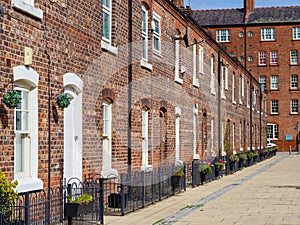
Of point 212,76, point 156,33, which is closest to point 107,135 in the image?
point 156,33

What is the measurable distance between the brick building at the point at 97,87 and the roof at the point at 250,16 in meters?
48.3

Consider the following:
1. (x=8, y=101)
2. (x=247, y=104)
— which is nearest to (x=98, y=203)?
(x=8, y=101)

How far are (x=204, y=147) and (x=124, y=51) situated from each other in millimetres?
12893

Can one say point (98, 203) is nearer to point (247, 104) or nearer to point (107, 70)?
point (107, 70)

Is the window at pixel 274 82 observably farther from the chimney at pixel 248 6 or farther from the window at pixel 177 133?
the window at pixel 177 133

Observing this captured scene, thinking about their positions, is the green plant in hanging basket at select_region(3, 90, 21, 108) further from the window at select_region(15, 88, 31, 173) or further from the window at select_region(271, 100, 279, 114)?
the window at select_region(271, 100, 279, 114)

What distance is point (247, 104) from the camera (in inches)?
1789

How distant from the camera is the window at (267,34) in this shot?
242 feet

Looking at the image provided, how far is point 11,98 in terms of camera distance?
10.3 metres


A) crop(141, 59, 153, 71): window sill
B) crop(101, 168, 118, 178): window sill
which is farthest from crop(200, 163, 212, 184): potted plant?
crop(101, 168, 118, 178): window sill

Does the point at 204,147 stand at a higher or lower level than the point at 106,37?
lower

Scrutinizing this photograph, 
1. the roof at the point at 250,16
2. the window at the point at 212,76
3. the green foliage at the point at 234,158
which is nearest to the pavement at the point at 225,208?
the green foliage at the point at 234,158

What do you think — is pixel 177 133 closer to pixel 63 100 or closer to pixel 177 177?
pixel 177 177

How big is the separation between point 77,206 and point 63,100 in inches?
96.0
